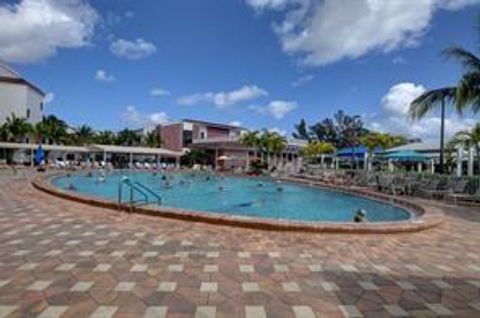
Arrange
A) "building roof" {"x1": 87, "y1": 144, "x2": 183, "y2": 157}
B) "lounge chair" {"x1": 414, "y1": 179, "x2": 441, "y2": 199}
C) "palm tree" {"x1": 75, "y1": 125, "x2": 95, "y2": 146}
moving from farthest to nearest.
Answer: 1. "palm tree" {"x1": 75, "y1": 125, "x2": 95, "y2": 146}
2. "building roof" {"x1": 87, "y1": 144, "x2": 183, "y2": 157}
3. "lounge chair" {"x1": 414, "y1": 179, "x2": 441, "y2": 199}

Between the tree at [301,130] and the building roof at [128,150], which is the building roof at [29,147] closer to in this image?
the building roof at [128,150]

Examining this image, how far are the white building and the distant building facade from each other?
16199mm

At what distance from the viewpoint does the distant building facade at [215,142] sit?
4872cm

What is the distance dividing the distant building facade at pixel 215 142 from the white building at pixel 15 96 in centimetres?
1620

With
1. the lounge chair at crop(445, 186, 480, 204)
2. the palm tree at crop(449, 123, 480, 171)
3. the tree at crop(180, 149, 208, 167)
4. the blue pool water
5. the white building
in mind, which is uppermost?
the white building

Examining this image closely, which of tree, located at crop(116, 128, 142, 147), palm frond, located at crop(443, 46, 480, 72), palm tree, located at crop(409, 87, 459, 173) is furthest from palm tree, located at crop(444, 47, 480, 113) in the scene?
tree, located at crop(116, 128, 142, 147)

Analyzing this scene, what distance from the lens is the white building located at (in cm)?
4788

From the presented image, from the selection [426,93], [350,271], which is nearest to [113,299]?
[350,271]

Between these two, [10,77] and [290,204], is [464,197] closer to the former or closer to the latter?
[290,204]

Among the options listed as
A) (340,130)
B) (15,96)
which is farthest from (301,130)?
(15,96)

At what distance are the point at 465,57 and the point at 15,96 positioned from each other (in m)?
49.0

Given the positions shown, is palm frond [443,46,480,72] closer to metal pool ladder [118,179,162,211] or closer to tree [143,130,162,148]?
metal pool ladder [118,179,162,211]

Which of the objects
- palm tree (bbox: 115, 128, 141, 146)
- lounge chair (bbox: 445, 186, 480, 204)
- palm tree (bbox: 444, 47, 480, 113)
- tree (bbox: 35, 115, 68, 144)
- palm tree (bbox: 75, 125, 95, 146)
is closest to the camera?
palm tree (bbox: 444, 47, 480, 113)

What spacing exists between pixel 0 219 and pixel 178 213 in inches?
140
